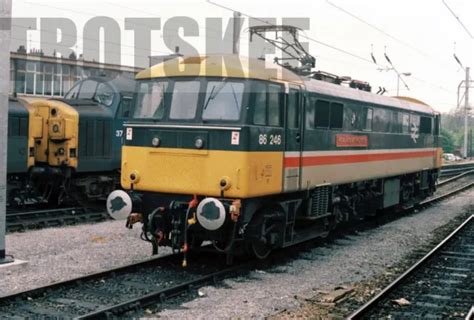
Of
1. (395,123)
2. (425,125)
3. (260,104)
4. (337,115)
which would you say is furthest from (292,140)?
(425,125)

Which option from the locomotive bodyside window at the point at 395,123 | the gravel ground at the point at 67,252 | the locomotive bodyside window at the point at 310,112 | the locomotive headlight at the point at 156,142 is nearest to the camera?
the gravel ground at the point at 67,252

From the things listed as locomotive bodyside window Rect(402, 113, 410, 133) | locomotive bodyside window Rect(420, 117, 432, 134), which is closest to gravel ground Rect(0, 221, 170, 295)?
locomotive bodyside window Rect(402, 113, 410, 133)

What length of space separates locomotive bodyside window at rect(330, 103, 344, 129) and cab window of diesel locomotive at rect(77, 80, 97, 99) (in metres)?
7.65

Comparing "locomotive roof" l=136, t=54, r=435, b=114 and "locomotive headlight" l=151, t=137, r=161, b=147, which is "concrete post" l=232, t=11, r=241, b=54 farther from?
"locomotive headlight" l=151, t=137, r=161, b=147

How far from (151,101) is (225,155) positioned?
1675 mm

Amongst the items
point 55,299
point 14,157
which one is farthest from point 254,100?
point 14,157

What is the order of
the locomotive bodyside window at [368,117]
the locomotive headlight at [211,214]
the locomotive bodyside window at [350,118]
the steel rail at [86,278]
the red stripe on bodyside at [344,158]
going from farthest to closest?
the locomotive bodyside window at [368,117]
the locomotive bodyside window at [350,118]
the red stripe on bodyside at [344,158]
the locomotive headlight at [211,214]
the steel rail at [86,278]

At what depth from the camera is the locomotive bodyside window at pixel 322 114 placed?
1085cm

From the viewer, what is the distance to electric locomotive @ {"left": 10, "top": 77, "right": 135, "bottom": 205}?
601 inches

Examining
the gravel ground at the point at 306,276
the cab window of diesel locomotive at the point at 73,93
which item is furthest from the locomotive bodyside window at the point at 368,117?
the cab window of diesel locomotive at the point at 73,93

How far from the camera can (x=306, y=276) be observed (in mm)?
9500

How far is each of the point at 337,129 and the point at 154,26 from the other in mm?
4073

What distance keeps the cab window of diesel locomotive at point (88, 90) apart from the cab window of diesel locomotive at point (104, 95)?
0.54 feet

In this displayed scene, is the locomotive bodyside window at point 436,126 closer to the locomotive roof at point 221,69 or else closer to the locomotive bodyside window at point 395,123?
the locomotive bodyside window at point 395,123
